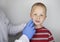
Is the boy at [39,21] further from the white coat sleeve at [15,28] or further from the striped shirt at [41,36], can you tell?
the white coat sleeve at [15,28]

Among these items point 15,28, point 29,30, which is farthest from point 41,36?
point 15,28

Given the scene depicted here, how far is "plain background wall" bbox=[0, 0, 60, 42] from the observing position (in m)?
1.45

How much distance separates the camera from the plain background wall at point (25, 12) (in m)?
1.45

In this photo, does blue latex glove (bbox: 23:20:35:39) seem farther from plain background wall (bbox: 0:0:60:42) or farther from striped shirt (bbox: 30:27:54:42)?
plain background wall (bbox: 0:0:60:42)

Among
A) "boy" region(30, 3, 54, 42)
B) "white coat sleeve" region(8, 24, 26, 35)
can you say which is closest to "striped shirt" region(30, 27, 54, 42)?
"boy" region(30, 3, 54, 42)

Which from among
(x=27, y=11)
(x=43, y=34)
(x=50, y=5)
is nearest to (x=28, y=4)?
(x=27, y=11)

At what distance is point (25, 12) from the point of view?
1.45 m

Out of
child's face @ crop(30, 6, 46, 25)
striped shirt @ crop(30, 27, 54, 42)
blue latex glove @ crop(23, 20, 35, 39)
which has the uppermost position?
child's face @ crop(30, 6, 46, 25)

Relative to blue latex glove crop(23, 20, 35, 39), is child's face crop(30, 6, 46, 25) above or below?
above

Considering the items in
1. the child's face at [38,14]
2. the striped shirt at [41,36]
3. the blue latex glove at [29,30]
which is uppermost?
the child's face at [38,14]

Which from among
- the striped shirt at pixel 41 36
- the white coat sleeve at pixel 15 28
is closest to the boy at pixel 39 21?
the striped shirt at pixel 41 36

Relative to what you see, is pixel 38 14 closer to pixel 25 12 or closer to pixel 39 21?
pixel 39 21

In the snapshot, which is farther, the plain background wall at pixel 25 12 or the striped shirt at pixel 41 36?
the plain background wall at pixel 25 12

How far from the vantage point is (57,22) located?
1454mm
